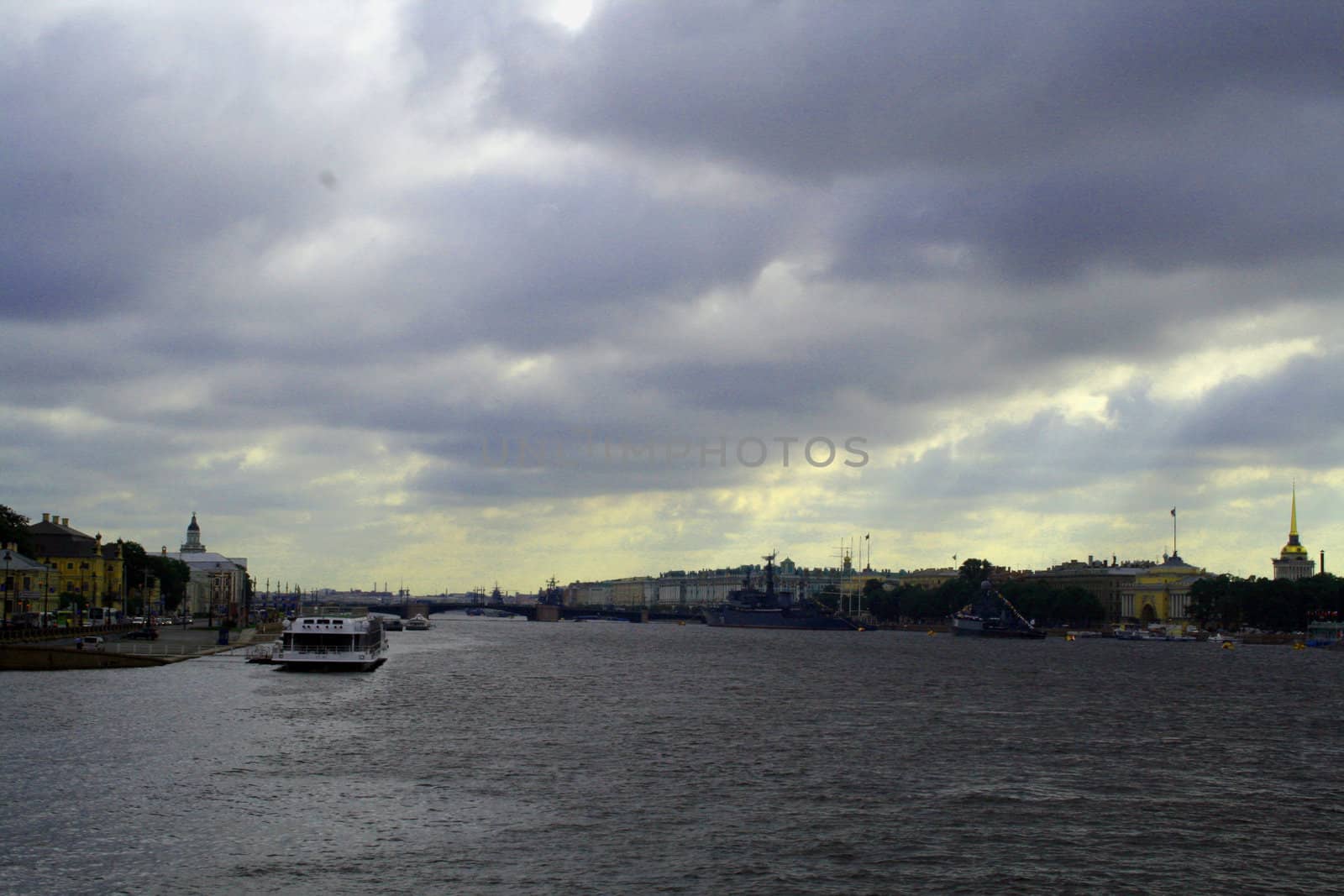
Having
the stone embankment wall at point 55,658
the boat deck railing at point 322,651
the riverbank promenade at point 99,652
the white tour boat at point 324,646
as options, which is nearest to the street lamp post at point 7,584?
the riverbank promenade at point 99,652

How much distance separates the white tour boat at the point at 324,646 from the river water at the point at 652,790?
43.1ft

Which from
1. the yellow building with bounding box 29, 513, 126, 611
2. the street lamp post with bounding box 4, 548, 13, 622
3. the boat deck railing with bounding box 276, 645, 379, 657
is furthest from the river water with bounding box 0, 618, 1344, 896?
the yellow building with bounding box 29, 513, 126, 611

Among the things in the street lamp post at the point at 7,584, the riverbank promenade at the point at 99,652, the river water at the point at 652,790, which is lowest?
the river water at the point at 652,790

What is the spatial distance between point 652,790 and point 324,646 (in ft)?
207

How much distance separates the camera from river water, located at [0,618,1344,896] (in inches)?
1232

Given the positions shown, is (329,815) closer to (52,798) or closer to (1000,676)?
(52,798)

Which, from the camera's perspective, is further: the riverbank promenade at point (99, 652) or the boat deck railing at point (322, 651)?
the boat deck railing at point (322, 651)

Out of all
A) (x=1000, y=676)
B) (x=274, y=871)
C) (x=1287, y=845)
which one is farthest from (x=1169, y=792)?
(x=1000, y=676)

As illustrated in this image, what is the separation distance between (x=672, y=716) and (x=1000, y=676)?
46326 millimetres

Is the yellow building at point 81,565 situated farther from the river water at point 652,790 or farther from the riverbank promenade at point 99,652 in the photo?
the river water at point 652,790

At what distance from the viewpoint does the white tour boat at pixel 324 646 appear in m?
97.4

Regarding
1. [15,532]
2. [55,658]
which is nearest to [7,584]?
[15,532]

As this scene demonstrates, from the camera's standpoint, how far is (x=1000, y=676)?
343 feet

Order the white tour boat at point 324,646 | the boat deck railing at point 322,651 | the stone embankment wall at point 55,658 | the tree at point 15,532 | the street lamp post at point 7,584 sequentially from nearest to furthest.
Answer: the stone embankment wall at point 55,658 < the white tour boat at point 324,646 < the boat deck railing at point 322,651 < the street lamp post at point 7,584 < the tree at point 15,532
